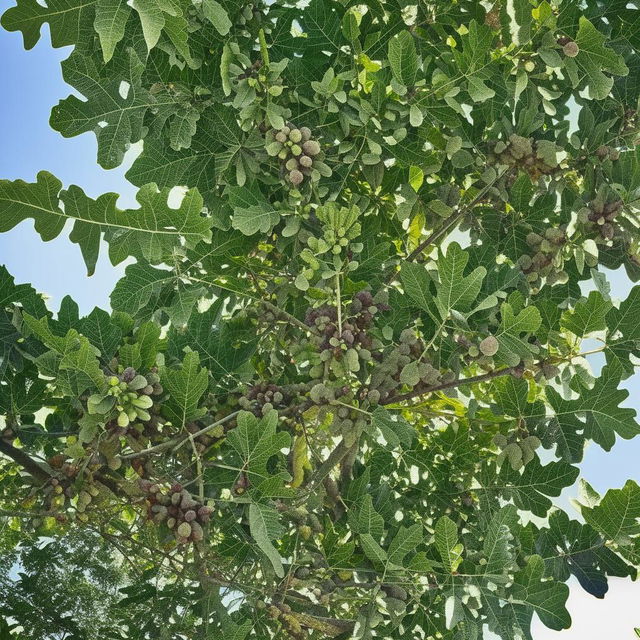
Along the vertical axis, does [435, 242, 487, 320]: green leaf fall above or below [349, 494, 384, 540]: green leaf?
above

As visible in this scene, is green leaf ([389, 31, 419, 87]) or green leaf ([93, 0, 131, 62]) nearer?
green leaf ([93, 0, 131, 62])

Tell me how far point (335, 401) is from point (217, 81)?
0.66 metres

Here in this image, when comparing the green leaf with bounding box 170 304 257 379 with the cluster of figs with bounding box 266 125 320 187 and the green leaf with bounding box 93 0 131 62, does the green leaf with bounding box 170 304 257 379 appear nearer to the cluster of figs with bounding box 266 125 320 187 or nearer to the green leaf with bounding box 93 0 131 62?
the cluster of figs with bounding box 266 125 320 187

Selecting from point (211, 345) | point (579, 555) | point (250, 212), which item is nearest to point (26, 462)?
point (211, 345)

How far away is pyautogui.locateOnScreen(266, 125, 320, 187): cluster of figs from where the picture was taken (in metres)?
1.44

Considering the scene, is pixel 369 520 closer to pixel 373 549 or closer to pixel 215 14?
pixel 373 549

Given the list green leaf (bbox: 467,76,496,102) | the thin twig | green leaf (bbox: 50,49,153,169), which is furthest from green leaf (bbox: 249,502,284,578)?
green leaf (bbox: 467,76,496,102)

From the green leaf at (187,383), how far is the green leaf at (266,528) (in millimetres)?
193

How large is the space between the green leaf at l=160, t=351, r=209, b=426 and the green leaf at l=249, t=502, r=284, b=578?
0.19 m

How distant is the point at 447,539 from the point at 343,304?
45cm

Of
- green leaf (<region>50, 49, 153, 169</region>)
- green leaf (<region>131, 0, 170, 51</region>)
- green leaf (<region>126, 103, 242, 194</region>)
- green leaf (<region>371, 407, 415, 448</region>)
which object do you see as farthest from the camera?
green leaf (<region>126, 103, 242, 194</region>)

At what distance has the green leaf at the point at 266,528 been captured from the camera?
1.21 meters

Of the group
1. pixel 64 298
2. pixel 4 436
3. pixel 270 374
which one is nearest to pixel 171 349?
pixel 64 298

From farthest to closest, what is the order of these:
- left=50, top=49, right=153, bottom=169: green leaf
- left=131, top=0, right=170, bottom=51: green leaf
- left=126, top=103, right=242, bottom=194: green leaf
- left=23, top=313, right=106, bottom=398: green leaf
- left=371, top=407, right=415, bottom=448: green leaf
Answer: left=126, top=103, right=242, bottom=194: green leaf → left=50, top=49, right=153, bottom=169: green leaf → left=371, top=407, right=415, bottom=448: green leaf → left=23, top=313, right=106, bottom=398: green leaf → left=131, top=0, right=170, bottom=51: green leaf
